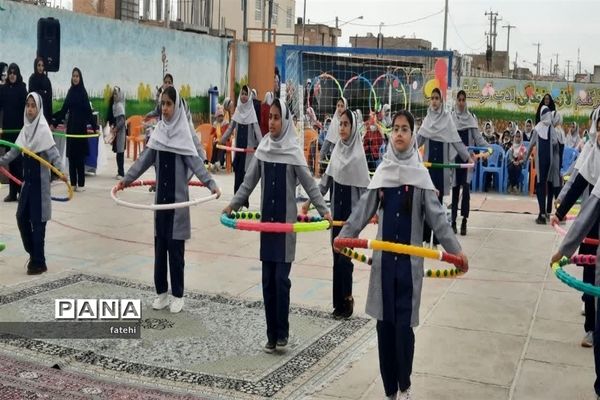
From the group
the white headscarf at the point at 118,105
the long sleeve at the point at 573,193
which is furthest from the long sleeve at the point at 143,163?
the white headscarf at the point at 118,105

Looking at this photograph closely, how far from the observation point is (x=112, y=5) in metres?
30.5

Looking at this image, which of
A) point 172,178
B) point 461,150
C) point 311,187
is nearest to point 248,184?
point 311,187

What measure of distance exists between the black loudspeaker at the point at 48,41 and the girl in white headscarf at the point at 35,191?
920 cm

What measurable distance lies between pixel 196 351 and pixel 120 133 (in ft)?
35.4

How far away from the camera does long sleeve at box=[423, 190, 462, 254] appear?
5227 mm

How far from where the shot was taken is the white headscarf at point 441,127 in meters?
11.0

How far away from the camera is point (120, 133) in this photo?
655 inches

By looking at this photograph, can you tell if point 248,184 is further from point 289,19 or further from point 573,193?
point 289,19

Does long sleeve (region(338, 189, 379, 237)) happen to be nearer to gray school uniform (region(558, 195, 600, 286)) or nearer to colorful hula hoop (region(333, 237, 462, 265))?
colorful hula hoop (region(333, 237, 462, 265))

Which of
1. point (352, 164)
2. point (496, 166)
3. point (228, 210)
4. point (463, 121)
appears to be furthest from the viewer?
point (496, 166)

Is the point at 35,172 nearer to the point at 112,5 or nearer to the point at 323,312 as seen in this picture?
the point at 323,312

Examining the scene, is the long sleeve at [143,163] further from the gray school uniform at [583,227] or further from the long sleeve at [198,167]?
the gray school uniform at [583,227]

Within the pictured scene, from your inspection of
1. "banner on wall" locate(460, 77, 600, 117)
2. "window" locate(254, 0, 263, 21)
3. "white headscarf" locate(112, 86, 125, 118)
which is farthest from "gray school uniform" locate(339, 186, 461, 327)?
"window" locate(254, 0, 263, 21)

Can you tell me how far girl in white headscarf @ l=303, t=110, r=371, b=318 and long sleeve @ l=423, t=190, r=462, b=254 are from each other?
220 centimetres
